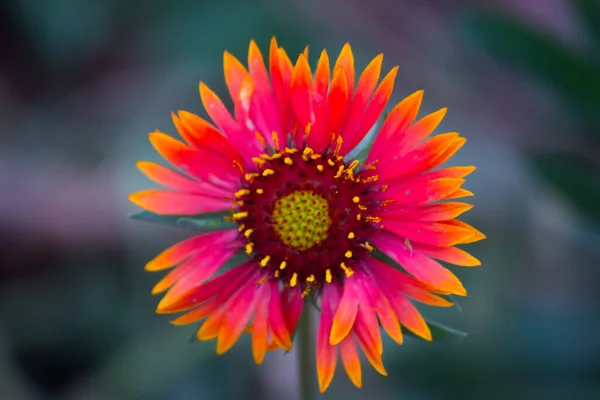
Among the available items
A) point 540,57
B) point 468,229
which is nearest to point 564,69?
point 540,57

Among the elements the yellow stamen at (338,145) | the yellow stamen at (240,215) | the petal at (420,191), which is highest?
the yellow stamen at (338,145)

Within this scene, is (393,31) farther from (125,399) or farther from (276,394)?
(125,399)

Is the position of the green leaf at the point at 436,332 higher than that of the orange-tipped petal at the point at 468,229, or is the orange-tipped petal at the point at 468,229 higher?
the orange-tipped petal at the point at 468,229

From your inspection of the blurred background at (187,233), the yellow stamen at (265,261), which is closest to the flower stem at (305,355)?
the yellow stamen at (265,261)

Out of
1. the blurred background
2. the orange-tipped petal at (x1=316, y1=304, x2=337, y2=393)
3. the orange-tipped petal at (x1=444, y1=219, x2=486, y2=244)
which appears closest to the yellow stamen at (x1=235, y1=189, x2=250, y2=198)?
the orange-tipped petal at (x1=316, y1=304, x2=337, y2=393)

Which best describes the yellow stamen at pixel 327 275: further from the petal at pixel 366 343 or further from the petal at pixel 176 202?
the petal at pixel 176 202

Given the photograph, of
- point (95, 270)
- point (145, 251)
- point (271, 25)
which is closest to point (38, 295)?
point (95, 270)

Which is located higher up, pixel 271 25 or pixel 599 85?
pixel 271 25
